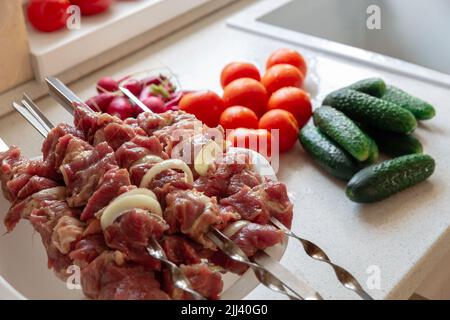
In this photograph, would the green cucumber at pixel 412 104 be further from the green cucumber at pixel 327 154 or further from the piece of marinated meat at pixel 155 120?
the piece of marinated meat at pixel 155 120

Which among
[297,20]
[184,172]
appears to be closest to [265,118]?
[184,172]

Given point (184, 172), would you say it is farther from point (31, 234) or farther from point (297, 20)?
point (297, 20)

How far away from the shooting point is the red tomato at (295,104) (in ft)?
4.01

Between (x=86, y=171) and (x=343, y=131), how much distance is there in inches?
20.7

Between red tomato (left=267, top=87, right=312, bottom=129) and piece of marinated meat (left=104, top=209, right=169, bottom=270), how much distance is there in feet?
1.92

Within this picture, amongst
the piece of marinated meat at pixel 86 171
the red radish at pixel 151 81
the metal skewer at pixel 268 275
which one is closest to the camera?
the metal skewer at pixel 268 275

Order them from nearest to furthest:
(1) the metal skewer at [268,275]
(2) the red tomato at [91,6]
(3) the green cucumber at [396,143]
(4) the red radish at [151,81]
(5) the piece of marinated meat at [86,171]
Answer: (1) the metal skewer at [268,275] < (5) the piece of marinated meat at [86,171] < (3) the green cucumber at [396,143] < (4) the red radish at [151,81] < (2) the red tomato at [91,6]

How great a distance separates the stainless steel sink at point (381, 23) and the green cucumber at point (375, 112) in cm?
54

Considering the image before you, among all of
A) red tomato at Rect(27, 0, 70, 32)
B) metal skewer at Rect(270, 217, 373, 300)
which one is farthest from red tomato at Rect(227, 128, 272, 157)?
red tomato at Rect(27, 0, 70, 32)

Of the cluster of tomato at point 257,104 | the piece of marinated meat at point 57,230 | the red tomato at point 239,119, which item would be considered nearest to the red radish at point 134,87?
the cluster of tomato at point 257,104

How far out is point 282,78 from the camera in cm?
132

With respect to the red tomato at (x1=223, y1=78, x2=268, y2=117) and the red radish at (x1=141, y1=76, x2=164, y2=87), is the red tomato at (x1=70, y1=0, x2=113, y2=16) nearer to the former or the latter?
the red radish at (x1=141, y1=76, x2=164, y2=87)

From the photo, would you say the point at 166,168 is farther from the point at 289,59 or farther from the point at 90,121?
the point at 289,59

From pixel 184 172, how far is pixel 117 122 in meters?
0.13
